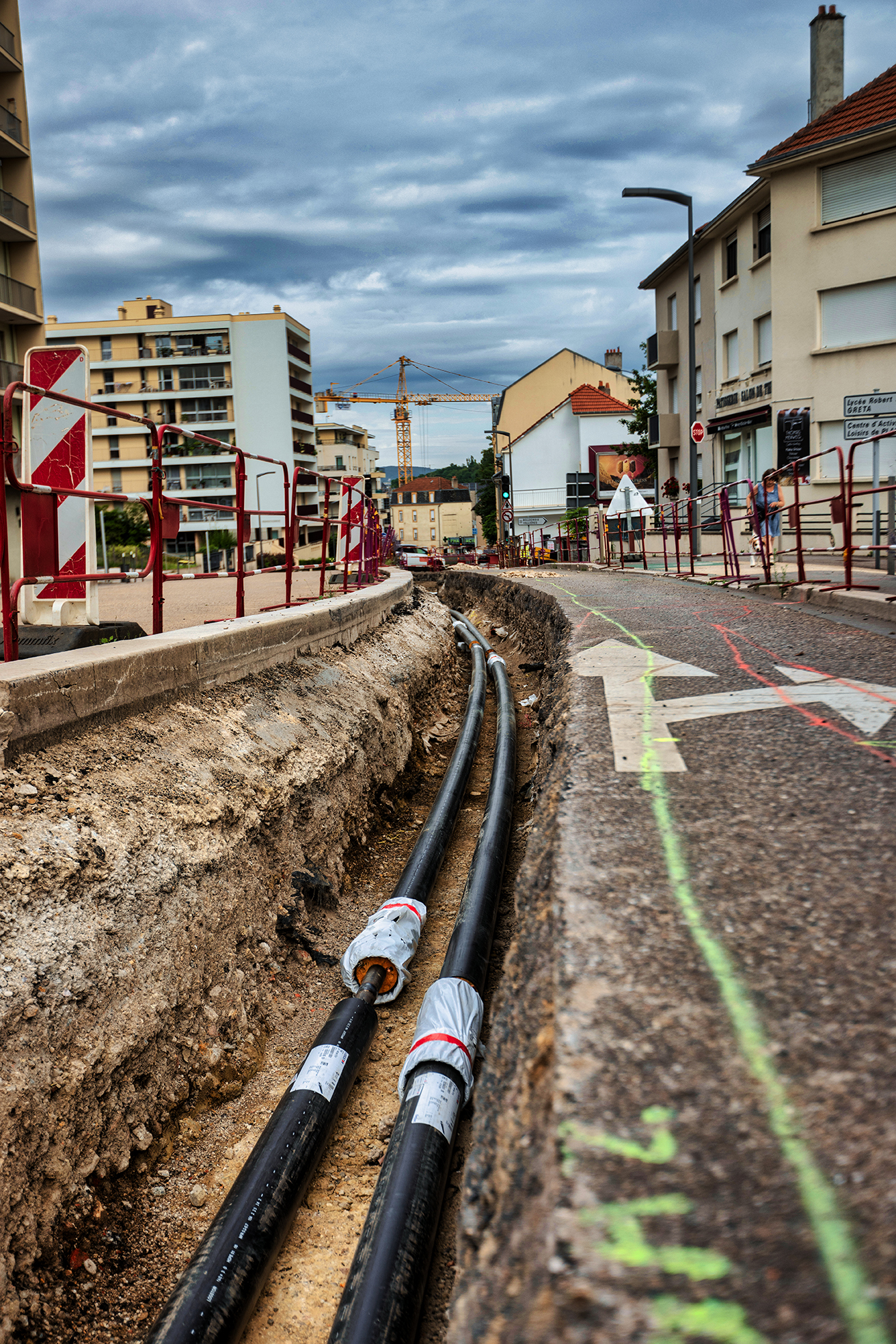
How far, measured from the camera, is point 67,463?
495cm

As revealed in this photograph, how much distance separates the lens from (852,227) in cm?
2248

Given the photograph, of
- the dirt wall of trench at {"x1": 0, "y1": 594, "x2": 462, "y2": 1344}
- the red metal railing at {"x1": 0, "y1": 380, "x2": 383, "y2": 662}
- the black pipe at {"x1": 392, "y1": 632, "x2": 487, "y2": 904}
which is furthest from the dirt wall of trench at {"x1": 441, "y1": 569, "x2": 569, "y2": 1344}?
the red metal railing at {"x1": 0, "y1": 380, "x2": 383, "y2": 662}

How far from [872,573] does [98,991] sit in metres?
11.8

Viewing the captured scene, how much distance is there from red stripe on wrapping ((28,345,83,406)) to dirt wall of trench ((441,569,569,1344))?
3.99m

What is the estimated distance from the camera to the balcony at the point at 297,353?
2830 inches

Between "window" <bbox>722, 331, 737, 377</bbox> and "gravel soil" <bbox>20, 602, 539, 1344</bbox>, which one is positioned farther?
"window" <bbox>722, 331, 737, 377</bbox>

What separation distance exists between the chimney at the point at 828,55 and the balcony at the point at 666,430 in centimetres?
1004

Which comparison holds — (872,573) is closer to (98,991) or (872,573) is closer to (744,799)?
(744,799)

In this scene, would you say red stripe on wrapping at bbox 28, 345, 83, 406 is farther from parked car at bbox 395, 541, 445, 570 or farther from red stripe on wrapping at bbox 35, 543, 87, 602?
parked car at bbox 395, 541, 445, 570

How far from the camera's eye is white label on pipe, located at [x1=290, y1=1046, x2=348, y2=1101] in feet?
10.2

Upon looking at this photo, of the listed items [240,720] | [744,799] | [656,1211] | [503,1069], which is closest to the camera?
[656,1211]

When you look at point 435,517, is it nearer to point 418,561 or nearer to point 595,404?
point 595,404

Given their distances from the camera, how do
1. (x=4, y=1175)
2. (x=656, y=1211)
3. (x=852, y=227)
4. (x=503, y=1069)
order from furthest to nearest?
1. (x=852, y=227)
2. (x=4, y=1175)
3. (x=503, y=1069)
4. (x=656, y=1211)

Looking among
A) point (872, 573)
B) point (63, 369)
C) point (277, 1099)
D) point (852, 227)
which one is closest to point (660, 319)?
point (852, 227)
